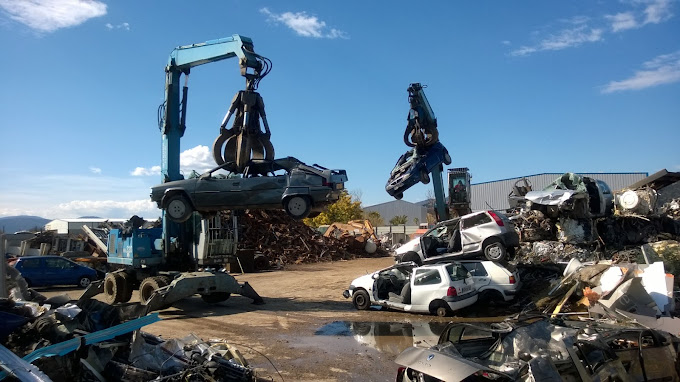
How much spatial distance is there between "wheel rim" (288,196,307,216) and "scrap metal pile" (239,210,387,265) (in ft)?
54.3

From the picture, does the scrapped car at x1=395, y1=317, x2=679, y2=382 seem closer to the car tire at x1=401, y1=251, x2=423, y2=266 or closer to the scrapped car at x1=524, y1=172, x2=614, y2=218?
the car tire at x1=401, y1=251, x2=423, y2=266

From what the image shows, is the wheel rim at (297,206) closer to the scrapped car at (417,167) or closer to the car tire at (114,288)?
the car tire at (114,288)

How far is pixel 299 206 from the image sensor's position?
41.8 ft

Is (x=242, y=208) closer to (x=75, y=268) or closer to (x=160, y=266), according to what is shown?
(x=160, y=266)

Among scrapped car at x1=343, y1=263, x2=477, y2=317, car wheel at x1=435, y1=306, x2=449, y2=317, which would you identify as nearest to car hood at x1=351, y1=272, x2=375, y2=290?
scrapped car at x1=343, y1=263, x2=477, y2=317

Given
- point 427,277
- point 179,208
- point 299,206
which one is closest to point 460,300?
point 427,277

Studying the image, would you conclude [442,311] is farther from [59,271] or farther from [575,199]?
[59,271]

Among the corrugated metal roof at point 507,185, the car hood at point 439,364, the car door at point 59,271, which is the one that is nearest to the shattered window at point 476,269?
the car hood at point 439,364

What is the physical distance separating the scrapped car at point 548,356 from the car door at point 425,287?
6.33 meters

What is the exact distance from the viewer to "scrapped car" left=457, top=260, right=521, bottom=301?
12.5m

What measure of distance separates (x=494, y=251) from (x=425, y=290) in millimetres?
3104

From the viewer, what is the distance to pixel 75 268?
2159cm

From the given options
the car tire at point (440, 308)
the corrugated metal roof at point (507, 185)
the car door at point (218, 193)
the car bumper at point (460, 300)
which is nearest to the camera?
the car bumper at point (460, 300)

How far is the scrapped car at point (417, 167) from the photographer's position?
19461mm
